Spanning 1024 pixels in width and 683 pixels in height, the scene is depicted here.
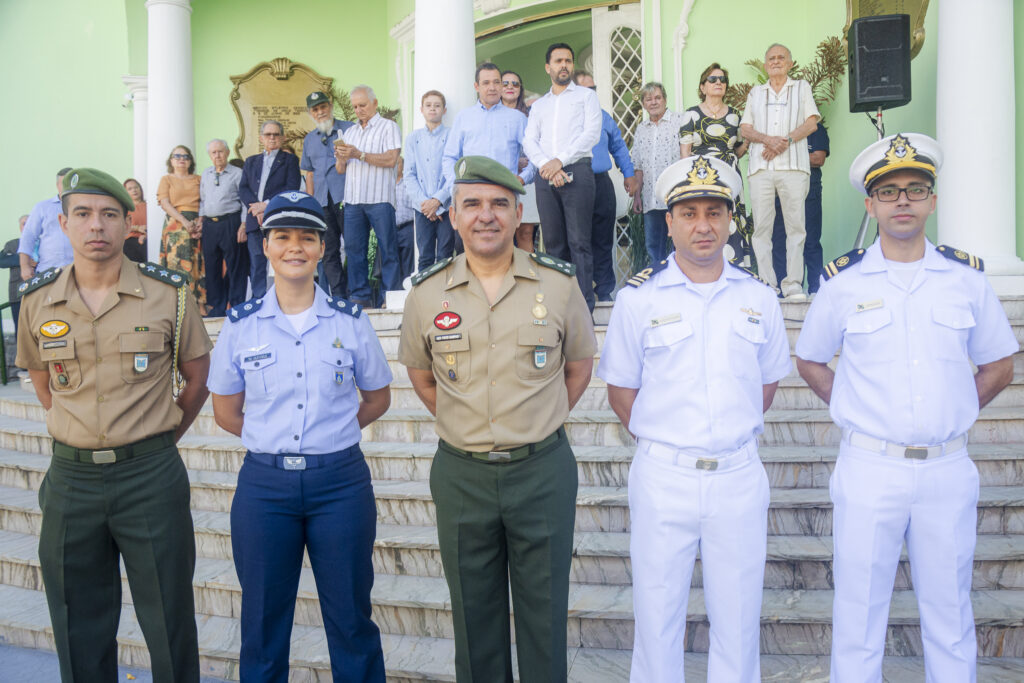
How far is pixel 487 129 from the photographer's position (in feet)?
18.3

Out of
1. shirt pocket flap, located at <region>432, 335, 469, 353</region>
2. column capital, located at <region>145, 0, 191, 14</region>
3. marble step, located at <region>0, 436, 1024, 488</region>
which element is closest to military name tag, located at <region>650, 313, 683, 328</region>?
shirt pocket flap, located at <region>432, 335, 469, 353</region>

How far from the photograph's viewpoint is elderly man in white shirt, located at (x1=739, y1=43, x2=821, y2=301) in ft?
20.3

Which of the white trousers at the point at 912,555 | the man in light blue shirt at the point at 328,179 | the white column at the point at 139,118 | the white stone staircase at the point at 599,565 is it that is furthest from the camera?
the white column at the point at 139,118

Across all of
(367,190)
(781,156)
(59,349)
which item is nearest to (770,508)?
(59,349)

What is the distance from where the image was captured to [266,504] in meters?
2.64

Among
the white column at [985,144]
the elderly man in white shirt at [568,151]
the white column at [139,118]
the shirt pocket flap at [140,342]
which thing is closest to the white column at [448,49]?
the elderly man in white shirt at [568,151]

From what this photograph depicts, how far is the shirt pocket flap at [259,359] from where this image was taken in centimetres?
270

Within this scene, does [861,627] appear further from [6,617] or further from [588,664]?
[6,617]

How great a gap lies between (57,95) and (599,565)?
11.1 metres

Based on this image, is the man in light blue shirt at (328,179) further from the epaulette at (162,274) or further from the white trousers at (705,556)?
the white trousers at (705,556)

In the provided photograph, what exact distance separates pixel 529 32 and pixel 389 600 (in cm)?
793

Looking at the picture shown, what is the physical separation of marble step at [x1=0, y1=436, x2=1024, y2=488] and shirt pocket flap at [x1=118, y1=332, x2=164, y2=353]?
5.78 ft

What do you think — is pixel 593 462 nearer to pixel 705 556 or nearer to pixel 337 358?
pixel 705 556

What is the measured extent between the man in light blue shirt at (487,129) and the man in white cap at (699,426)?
9.87 ft
